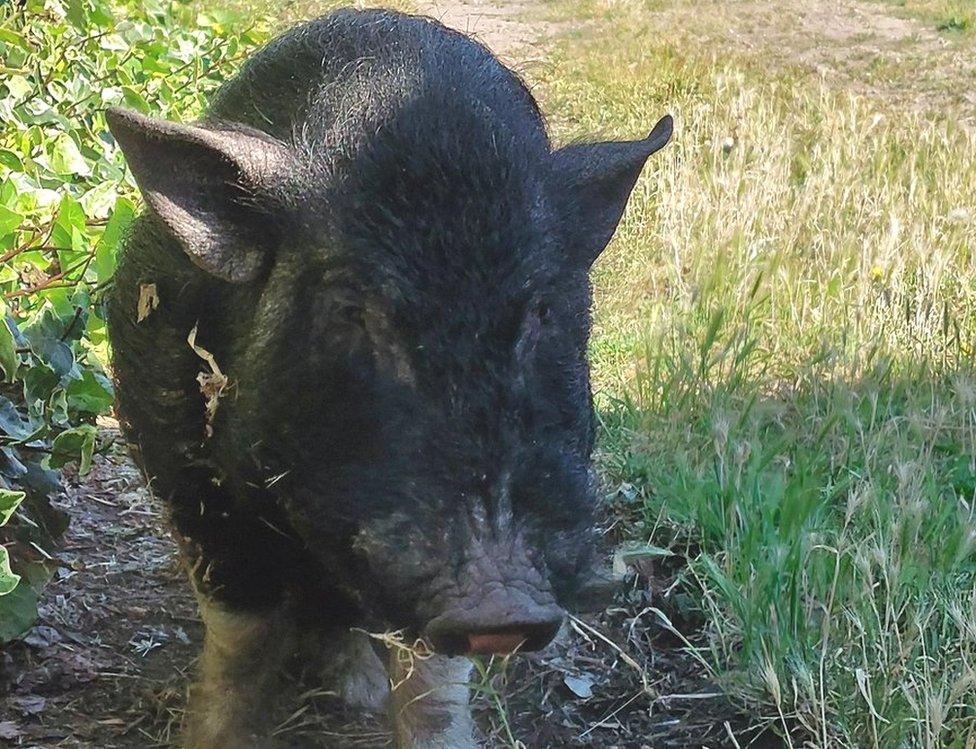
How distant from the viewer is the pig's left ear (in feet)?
9.68

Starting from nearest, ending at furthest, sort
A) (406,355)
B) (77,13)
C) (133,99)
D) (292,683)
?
(406,355), (292,683), (77,13), (133,99)

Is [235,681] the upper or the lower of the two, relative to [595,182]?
lower

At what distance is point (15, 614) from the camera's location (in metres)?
3.32

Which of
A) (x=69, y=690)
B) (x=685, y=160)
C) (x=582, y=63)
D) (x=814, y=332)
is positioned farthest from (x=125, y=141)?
(x=582, y=63)

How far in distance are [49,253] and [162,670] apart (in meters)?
1.12

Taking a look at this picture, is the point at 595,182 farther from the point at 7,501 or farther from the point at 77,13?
the point at 77,13

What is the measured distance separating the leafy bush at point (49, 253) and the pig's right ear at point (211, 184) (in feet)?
1.34

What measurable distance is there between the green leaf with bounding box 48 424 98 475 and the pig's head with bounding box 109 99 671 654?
16.7 inches

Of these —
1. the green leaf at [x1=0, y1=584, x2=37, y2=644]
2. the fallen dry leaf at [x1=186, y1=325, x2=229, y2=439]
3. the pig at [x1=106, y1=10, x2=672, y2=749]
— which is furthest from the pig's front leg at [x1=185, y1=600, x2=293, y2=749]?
the fallen dry leaf at [x1=186, y1=325, x2=229, y2=439]

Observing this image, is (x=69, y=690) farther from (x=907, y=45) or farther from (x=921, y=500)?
(x=907, y=45)

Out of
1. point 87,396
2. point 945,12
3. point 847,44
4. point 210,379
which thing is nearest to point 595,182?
point 210,379

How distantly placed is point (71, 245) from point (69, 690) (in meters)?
1.16

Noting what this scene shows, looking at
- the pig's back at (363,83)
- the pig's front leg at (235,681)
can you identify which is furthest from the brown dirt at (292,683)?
the pig's back at (363,83)

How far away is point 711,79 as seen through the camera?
8.24m
